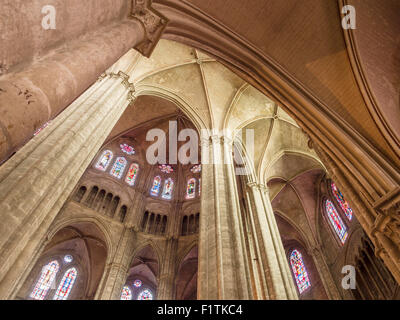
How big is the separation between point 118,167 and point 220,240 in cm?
1165

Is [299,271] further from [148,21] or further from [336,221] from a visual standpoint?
[148,21]

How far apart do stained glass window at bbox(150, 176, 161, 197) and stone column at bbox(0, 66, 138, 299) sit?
32.1 ft

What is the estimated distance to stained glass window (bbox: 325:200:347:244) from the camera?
11.6 m

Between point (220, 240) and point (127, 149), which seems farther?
point (127, 149)

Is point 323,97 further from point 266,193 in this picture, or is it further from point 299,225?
point 299,225

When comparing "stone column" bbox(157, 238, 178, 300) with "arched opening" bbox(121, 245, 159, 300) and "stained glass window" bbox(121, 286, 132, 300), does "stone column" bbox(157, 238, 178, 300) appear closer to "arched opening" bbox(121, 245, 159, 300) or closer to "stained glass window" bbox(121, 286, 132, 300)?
"arched opening" bbox(121, 245, 159, 300)

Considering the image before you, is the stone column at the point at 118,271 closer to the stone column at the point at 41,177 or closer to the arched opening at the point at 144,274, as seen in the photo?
the arched opening at the point at 144,274

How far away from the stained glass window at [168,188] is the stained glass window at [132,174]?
210 cm

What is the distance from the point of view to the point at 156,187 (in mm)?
16797

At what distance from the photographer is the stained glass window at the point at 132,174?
15.9 metres

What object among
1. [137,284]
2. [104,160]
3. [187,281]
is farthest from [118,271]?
[104,160]

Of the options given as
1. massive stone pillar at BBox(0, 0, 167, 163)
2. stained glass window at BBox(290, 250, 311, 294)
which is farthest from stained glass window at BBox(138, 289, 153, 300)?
massive stone pillar at BBox(0, 0, 167, 163)
